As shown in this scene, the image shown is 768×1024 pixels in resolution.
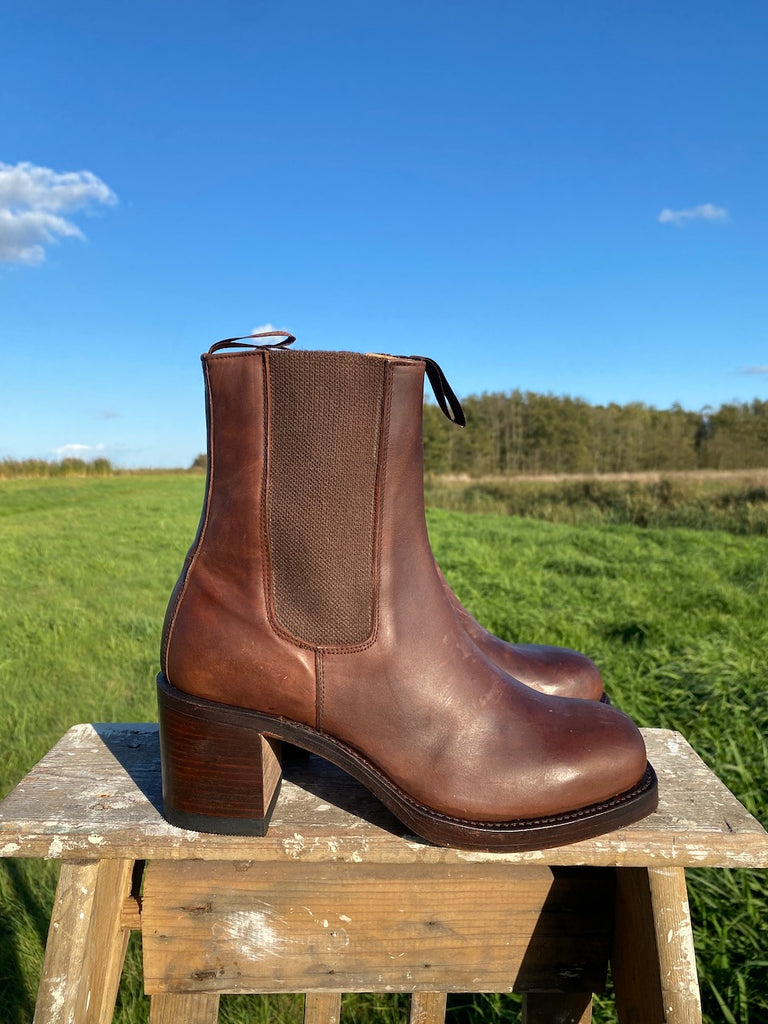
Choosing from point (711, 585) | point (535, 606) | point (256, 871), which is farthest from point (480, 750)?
point (711, 585)

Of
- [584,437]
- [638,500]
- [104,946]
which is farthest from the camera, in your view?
[584,437]

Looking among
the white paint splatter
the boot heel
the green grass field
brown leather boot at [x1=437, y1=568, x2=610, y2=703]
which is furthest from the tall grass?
the boot heel

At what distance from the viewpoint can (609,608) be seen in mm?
5586

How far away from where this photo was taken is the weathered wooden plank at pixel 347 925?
1227 millimetres

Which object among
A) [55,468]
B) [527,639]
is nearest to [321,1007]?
[527,639]

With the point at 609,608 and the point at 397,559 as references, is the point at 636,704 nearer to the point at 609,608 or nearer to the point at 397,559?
the point at 609,608

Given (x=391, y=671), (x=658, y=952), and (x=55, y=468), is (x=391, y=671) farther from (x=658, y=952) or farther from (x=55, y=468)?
(x=55, y=468)

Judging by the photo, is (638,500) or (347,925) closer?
(347,925)

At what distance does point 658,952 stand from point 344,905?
1.64 ft

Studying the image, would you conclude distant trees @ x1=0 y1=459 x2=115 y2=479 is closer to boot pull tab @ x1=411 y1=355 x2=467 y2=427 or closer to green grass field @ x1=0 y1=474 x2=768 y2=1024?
green grass field @ x1=0 y1=474 x2=768 y2=1024

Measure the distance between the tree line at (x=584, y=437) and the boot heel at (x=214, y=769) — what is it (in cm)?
2419

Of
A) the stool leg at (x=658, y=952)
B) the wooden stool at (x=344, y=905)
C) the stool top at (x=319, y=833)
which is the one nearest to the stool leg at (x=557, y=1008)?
the wooden stool at (x=344, y=905)

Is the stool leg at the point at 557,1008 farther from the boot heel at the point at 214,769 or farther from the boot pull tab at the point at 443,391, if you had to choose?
the boot pull tab at the point at 443,391

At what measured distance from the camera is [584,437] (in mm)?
33250
